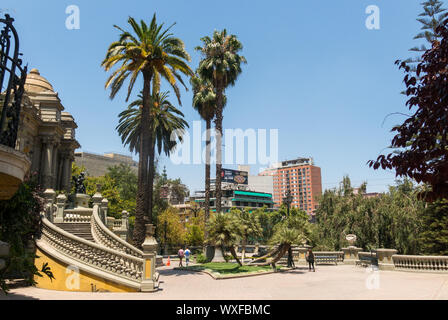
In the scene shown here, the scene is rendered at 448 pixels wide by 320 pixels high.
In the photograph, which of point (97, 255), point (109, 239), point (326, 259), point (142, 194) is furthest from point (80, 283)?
point (326, 259)

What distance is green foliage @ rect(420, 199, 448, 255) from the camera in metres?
23.3

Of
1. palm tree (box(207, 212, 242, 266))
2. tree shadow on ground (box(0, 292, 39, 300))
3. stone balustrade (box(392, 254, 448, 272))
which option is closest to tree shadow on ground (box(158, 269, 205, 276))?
palm tree (box(207, 212, 242, 266))

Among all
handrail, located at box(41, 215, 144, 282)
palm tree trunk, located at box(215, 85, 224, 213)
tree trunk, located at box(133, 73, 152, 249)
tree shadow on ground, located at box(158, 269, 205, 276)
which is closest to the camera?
handrail, located at box(41, 215, 144, 282)

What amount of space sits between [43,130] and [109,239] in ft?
70.5

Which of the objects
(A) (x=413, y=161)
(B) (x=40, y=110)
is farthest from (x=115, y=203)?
(A) (x=413, y=161)

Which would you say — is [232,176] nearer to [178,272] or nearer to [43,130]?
[43,130]

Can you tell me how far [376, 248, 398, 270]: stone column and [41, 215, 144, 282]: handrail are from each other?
623 inches

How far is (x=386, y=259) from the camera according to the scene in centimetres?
2127

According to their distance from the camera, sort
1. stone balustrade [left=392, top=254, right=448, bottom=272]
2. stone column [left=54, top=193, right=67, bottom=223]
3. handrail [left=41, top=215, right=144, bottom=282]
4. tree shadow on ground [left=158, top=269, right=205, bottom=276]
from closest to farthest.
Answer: handrail [left=41, top=215, right=144, bottom=282] < stone balustrade [left=392, top=254, right=448, bottom=272] < stone column [left=54, top=193, right=67, bottom=223] < tree shadow on ground [left=158, top=269, right=205, bottom=276]

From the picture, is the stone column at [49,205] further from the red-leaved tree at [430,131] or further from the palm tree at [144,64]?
the red-leaved tree at [430,131]

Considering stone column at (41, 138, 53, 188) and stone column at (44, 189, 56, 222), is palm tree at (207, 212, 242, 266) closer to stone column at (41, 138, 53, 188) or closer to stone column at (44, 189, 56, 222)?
stone column at (44, 189, 56, 222)

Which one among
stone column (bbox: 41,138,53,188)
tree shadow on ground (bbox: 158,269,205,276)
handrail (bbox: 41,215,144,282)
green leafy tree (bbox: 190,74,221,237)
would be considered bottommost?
tree shadow on ground (bbox: 158,269,205,276)
